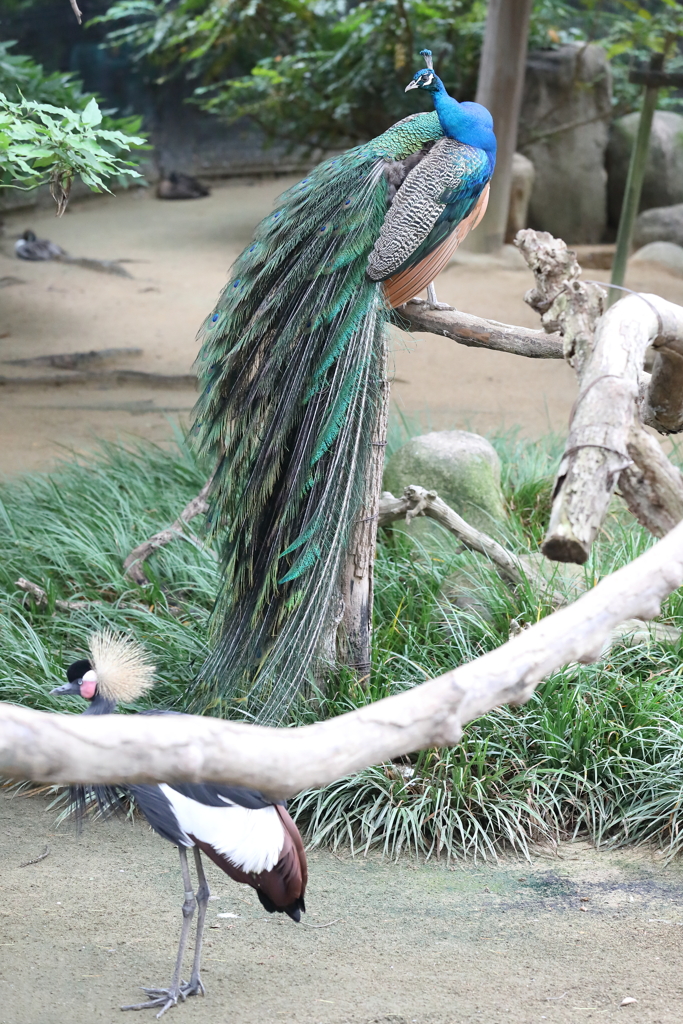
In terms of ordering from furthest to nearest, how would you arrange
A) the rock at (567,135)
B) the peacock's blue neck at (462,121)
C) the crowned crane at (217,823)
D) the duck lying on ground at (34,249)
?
the rock at (567,135), the duck lying on ground at (34,249), the peacock's blue neck at (462,121), the crowned crane at (217,823)

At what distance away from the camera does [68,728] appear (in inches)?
33.8

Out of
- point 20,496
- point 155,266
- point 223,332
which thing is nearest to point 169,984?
point 223,332

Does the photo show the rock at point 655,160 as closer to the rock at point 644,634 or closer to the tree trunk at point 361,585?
the rock at point 644,634

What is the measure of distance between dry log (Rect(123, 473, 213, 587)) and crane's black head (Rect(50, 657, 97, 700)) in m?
1.39

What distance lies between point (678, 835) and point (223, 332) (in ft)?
6.18

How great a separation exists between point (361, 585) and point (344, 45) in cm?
925

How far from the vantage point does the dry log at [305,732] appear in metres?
0.86

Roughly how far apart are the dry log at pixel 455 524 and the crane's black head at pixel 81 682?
4.20 feet

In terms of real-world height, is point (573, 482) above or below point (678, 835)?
above

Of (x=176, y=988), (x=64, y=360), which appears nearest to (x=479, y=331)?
(x=176, y=988)

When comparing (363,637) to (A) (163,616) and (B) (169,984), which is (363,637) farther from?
(B) (169,984)

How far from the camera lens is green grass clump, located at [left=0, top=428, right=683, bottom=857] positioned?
8.65ft

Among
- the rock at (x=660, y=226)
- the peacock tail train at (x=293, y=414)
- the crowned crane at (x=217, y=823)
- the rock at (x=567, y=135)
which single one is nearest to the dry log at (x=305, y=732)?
the crowned crane at (x=217, y=823)

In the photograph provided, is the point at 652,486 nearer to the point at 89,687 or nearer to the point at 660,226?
the point at 89,687
